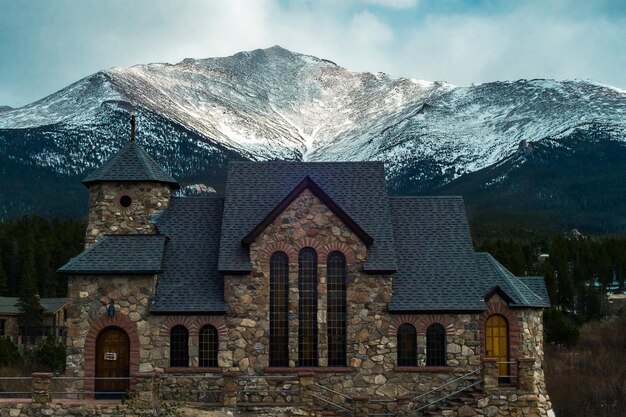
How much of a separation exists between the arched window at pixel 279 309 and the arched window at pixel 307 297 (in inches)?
20.1

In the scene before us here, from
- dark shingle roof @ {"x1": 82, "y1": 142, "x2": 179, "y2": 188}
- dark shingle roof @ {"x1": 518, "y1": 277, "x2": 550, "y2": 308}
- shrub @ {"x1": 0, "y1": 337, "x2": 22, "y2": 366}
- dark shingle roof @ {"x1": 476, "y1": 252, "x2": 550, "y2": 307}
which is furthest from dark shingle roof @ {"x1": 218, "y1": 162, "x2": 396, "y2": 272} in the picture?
shrub @ {"x1": 0, "y1": 337, "x2": 22, "y2": 366}

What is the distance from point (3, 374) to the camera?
5028cm

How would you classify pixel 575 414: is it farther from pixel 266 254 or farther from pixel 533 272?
pixel 533 272

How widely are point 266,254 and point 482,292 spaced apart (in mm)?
8035

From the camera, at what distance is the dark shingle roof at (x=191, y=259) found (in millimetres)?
31922

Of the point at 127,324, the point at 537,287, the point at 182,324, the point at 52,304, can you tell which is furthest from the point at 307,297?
the point at 52,304

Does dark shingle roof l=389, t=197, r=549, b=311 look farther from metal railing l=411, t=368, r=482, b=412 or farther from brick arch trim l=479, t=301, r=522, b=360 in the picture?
metal railing l=411, t=368, r=482, b=412

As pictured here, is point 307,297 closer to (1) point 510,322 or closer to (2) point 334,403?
(2) point 334,403

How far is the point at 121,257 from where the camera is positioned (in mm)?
32156

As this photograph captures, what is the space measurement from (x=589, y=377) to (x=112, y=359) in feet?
96.5

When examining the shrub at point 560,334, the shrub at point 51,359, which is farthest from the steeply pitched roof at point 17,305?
the shrub at point 560,334

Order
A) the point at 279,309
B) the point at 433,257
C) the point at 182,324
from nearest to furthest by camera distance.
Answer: the point at 182,324, the point at 279,309, the point at 433,257

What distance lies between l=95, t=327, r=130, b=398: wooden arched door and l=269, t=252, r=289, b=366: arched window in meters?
5.17

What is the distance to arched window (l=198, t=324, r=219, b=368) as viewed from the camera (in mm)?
31750
